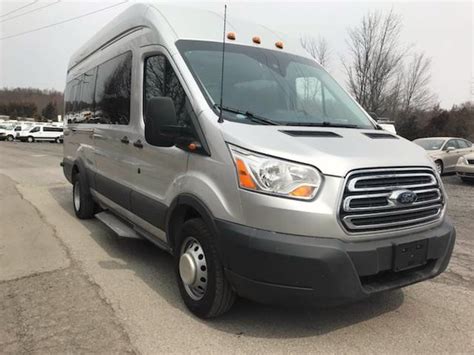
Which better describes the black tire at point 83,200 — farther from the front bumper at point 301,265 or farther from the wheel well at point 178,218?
the front bumper at point 301,265

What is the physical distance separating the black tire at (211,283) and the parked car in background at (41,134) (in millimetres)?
47550

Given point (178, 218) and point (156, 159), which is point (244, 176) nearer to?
point (178, 218)

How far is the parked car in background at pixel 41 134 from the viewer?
47.4 m

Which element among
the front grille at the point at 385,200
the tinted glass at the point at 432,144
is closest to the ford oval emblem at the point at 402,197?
A: the front grille at the point at 385,200

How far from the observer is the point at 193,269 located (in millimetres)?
3594

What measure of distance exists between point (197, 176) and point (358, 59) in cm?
2829

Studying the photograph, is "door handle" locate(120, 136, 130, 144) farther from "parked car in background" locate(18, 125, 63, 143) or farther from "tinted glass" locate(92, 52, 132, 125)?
"parked car in background" locate(18, 125, 63, 143)

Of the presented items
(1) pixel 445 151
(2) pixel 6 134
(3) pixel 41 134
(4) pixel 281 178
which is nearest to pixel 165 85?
(4) pixel 281 178

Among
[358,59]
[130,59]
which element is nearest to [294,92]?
[130,59]

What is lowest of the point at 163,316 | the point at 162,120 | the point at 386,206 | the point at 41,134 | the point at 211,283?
the point at 41,134

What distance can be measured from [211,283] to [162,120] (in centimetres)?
133

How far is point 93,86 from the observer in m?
6.67

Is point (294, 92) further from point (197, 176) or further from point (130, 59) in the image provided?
point (130, 59)

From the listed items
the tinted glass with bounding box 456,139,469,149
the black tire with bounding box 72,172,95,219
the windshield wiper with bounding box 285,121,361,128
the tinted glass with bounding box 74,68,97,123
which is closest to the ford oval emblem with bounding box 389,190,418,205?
the windshield wiper with bounding box 285,121,361,128
